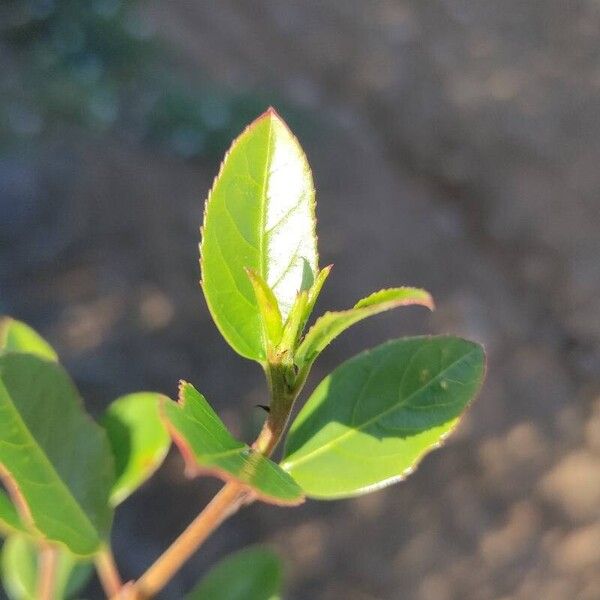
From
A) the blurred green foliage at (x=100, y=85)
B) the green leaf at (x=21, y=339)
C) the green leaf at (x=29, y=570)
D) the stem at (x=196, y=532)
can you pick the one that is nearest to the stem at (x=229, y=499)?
the stem at (x=196, y=532)

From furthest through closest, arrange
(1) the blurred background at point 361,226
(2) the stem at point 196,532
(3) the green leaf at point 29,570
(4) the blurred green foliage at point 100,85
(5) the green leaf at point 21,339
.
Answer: (4) the blurred green foliage at point 100,85 → (1) the blurred background at point 361,226 → (3) the green leaf at point 29,570 → (5) the green leaf at point 21,339 → (2) the stem at point 196,532

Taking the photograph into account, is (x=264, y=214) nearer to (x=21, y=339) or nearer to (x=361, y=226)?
(x=21, y=339)

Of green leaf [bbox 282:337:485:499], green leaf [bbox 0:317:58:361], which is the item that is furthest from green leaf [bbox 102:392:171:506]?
green leaf [bbox 282:337:485:499]

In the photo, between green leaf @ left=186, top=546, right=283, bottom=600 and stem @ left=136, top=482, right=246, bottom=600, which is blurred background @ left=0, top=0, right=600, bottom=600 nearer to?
green leaf @ left=186, top=546, right=283, bottom=600

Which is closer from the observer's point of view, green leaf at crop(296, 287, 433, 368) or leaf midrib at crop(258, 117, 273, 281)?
green leaf at crop(296, 287, 433, 368)

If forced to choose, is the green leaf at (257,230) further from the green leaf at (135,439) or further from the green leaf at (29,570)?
the green leaf at (29,570)

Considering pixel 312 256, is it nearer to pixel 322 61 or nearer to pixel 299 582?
pixel 299 582

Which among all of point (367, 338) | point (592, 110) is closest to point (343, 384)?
point (367, 338)

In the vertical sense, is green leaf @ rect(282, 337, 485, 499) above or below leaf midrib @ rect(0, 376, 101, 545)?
above
